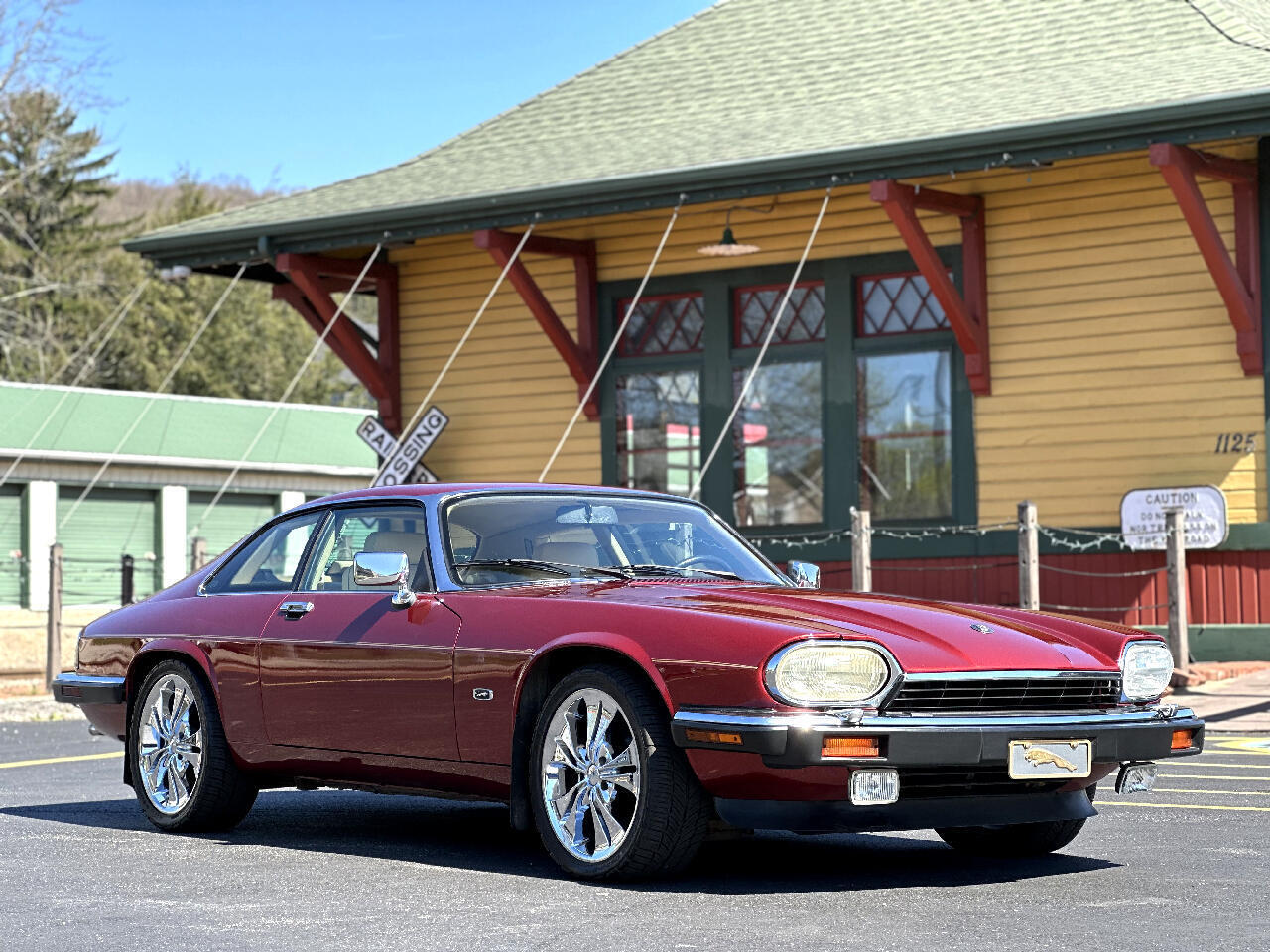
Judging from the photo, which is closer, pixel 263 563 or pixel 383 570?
pixel 383 570

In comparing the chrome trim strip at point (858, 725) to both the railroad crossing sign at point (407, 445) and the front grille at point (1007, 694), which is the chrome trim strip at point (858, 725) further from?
the railroad crossing sign at point (407, 445)

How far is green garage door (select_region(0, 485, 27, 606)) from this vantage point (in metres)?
39.8

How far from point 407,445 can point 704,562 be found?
14284 mm

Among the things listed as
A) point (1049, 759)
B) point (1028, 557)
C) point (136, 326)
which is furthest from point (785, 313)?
point (136, 326)

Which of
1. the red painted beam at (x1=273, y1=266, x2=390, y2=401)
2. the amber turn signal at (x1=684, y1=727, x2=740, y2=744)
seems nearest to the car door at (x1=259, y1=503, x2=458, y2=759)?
the amber turn signal at (x1=684, y1=727, x2=740, y2=744)

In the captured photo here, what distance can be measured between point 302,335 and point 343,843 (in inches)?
2034

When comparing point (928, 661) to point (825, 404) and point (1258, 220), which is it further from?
point (825, 404)

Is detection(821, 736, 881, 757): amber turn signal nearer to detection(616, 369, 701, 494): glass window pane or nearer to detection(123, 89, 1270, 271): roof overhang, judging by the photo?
detection(123, 89, 1270, 271): roof overhang

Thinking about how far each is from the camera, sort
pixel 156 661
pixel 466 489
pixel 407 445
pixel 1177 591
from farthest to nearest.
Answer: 1. pixel 407 445
2. pixel 1177 591
3. pixel 156 661
4. pixel 466 489

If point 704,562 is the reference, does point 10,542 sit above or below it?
above

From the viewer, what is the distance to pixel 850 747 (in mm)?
6266

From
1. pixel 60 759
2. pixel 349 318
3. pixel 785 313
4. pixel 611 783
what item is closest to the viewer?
pixel 611 783

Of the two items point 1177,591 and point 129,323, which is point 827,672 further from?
point 129,323

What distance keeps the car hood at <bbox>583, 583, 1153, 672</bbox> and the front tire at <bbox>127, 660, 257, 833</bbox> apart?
1.99 m
